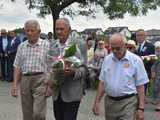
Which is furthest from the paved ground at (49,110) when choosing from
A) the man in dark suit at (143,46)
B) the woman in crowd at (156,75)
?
the man in dark suit at (143,46)

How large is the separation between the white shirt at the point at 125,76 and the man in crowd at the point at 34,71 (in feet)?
3.65

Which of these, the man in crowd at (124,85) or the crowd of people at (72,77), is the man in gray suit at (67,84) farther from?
the man in crowd at (124,85)

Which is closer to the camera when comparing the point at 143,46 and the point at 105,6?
the point at 143,46

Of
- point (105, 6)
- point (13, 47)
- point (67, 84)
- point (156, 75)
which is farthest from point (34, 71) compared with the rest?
point (105, 6)

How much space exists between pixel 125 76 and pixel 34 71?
148 cm

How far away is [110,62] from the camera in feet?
22.5

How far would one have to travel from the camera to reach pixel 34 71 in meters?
7.61

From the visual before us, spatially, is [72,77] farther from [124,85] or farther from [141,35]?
[141,35]

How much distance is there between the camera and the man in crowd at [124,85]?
671 centimetres

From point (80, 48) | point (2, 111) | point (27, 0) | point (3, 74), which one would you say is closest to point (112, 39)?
point (80, 48)

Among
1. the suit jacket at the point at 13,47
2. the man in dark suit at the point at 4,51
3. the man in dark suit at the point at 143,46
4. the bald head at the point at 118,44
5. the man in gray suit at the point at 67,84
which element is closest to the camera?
the bald head at the point at 118,44

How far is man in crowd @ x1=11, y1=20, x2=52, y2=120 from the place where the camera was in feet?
24.8

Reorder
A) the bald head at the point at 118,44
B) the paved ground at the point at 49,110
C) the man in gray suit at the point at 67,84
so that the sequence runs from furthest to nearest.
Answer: the paved ground at the point at 49,110 → the man in gray suit at the point at 67,84 → the bald head at the point at 118,44

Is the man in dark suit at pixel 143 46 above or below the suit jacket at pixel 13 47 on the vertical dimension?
above
